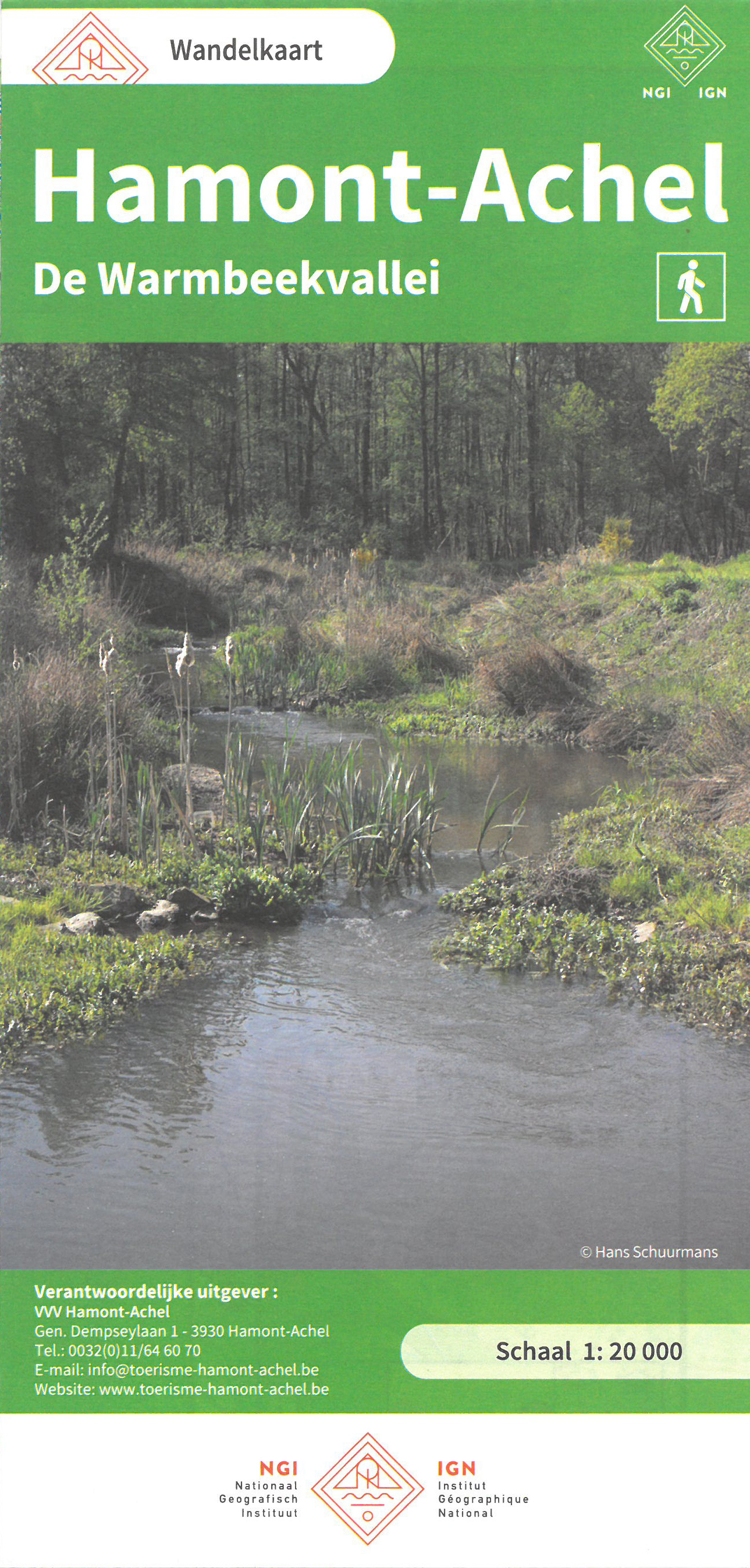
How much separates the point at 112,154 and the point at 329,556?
17.6 metres

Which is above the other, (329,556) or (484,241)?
(329,556)

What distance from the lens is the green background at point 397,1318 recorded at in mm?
Result: 3078

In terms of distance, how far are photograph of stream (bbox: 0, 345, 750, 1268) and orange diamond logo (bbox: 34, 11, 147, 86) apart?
3.34 meters

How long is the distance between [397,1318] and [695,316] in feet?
11.0

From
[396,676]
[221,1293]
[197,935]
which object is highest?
[396,676]

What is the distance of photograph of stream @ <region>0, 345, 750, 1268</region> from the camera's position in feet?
13.6

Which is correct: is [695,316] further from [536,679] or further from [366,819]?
[536,679]

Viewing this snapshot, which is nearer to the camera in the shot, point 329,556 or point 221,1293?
point 221,1293

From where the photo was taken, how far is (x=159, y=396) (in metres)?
22.5

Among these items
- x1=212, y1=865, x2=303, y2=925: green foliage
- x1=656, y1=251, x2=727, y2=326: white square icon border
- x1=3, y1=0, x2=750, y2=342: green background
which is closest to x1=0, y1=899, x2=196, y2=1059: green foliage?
x1=212, y1=865, x2=303, y2=925: green foliage

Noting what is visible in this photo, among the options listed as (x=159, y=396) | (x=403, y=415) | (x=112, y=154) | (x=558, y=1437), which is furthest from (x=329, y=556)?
(x=558, y=1437)

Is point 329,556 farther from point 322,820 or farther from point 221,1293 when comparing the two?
point 221,1293

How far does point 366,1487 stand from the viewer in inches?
115

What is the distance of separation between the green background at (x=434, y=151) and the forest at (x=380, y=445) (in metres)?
10.6
